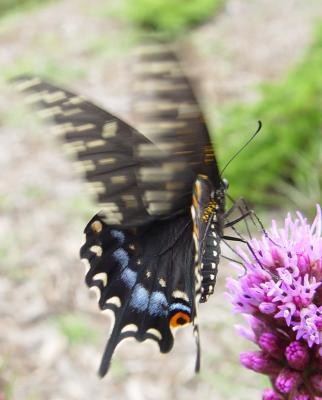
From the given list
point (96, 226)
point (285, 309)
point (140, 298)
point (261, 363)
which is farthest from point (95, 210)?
point (285, 309)

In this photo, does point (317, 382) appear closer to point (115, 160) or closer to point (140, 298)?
point (140, 298)

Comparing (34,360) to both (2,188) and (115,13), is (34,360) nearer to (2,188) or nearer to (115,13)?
(2,188)

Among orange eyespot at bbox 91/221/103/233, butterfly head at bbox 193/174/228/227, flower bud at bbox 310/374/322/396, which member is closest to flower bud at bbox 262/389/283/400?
flower bud at bbox 310/374/322/396

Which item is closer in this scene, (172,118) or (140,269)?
→ (172,118)

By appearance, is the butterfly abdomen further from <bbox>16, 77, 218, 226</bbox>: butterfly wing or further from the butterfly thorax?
<bbox>16, 77, 218, 226</bbox>: butterfly wing

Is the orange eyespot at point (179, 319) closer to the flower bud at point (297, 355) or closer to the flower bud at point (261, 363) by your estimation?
the flower bud at point (261, 363)

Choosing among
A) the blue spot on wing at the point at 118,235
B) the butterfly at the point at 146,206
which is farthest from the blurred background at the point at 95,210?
the blue spot on wing at the point at 118,235
